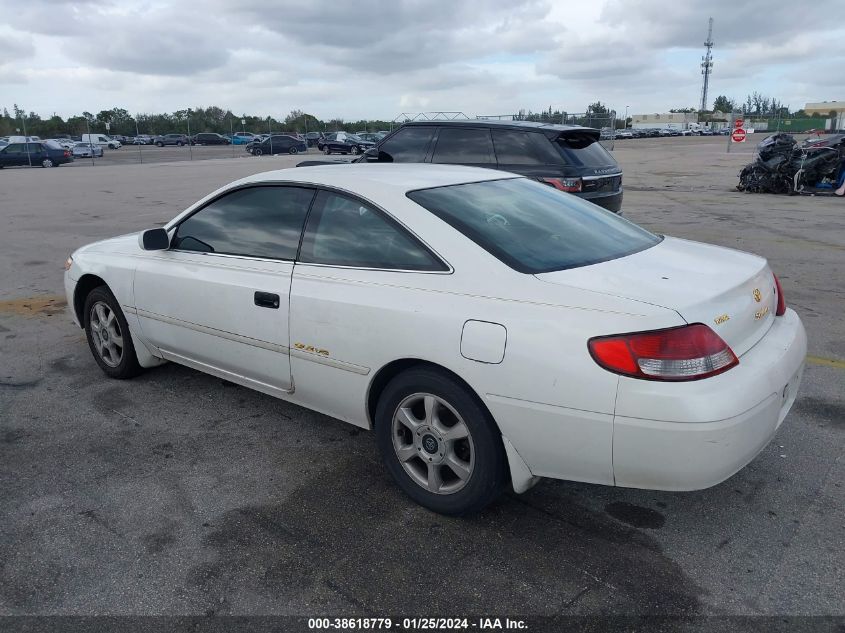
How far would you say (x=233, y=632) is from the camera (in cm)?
240

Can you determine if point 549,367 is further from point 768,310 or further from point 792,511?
point 792,511

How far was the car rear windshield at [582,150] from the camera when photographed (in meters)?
8.23

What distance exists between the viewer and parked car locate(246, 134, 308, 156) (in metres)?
45.0

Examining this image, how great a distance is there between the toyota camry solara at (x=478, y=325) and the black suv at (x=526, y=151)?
4.26 metres

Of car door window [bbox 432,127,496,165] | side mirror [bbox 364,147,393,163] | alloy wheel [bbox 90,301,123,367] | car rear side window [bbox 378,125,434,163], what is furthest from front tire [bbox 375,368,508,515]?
side mirror [bbox 364,147,393,163]

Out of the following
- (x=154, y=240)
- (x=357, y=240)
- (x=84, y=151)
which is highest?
(x=84, y=151)

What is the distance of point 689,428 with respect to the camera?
2.44 metres

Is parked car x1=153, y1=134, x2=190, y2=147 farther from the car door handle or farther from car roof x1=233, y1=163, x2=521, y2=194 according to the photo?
the car door handle

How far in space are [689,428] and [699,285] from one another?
0.68m

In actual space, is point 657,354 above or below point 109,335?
above

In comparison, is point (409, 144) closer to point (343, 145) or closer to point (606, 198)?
point (606, 198)

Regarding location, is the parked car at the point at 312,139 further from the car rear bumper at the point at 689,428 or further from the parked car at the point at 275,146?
the car rear bumper at the point at 689,428

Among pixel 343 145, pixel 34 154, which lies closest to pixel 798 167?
pixel 34 154

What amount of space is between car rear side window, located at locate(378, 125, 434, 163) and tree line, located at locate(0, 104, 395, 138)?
6218 cm
